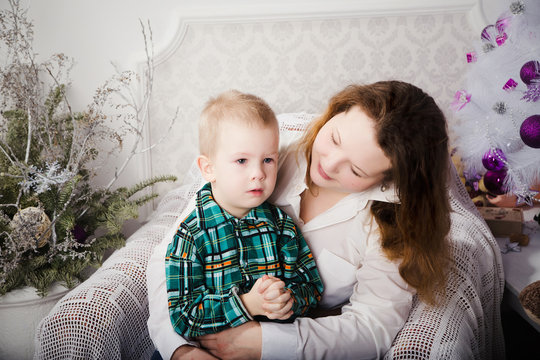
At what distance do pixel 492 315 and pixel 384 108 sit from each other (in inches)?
42.5

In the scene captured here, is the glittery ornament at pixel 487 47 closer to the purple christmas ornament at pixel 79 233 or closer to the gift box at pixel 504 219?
the gift box at pixel 504 219

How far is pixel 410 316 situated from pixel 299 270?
371mm

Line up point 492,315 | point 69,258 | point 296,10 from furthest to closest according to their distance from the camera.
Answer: point 296,10 → point 69,258 → point 492,315

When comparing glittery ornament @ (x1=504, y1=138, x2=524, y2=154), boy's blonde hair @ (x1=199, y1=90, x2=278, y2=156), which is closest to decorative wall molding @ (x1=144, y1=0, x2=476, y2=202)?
glittery ornament @ (x1=504, y1=138, x2=524, y2=154)

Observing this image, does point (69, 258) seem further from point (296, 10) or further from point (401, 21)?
point (401, 21)

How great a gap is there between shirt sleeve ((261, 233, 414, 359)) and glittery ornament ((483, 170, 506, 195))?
1042 mm

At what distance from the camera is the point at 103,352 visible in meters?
1.19

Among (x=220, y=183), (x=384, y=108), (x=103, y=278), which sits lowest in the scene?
(x=103, y=278)

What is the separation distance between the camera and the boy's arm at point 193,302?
3.67 feet

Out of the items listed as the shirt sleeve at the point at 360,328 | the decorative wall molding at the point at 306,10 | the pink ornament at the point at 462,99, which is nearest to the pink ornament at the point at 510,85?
the pink ornament at the point at 462,99

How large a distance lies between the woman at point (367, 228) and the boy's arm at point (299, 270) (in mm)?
47

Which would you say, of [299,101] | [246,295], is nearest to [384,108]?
[246,295]

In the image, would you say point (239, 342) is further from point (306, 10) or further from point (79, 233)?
point (306, 10)

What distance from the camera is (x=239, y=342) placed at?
3.72 feet
